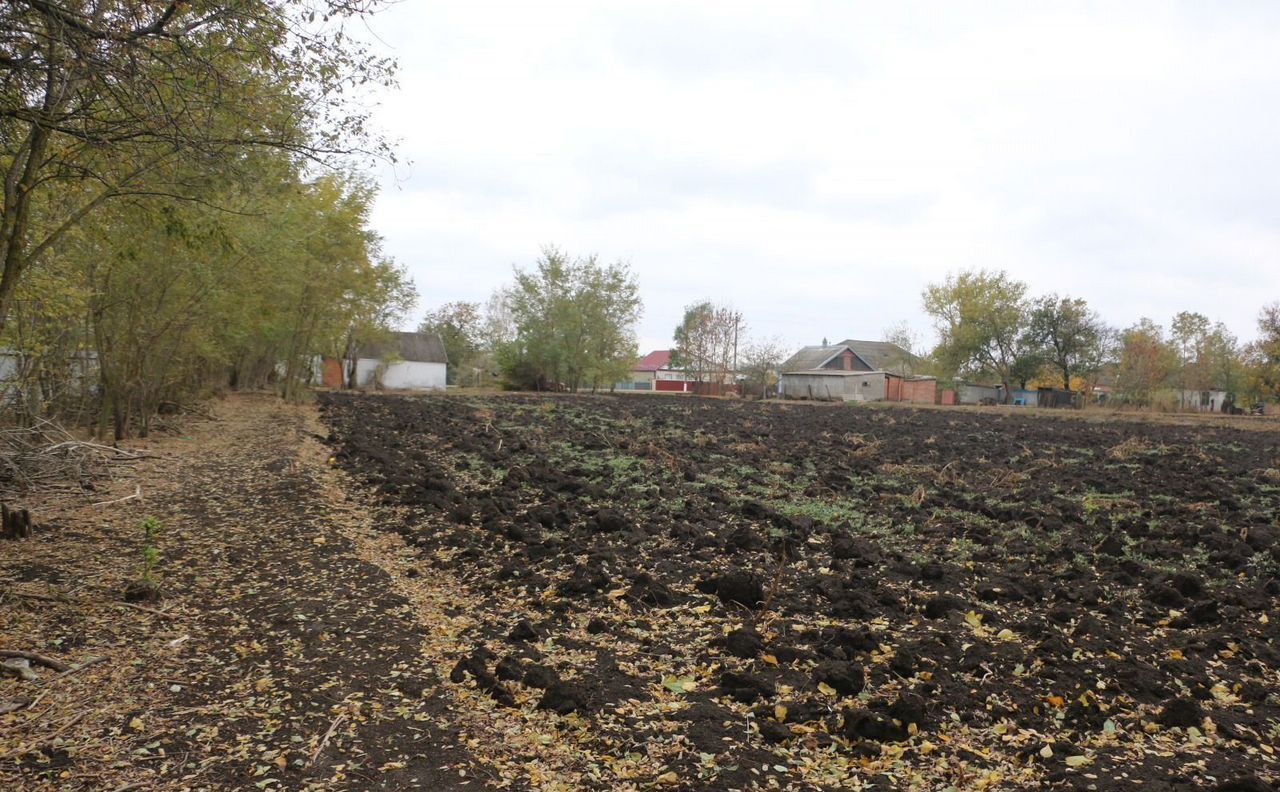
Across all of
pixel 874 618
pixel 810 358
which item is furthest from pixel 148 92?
pixel 810 358

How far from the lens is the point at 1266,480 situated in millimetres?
11445

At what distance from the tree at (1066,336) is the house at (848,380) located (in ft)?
28.0

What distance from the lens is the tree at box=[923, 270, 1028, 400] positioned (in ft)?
168

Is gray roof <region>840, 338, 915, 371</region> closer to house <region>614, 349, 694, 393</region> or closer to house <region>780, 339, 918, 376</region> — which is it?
house <region>780, 339, 918, 376</region>

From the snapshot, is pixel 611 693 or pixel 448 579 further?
pixel 448 579

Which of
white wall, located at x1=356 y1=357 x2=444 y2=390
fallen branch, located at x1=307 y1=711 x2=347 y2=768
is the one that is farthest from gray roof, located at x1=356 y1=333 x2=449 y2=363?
fallen branch, located at x1=307 y1=711 x2=347 y2=768

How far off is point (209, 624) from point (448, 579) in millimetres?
1822

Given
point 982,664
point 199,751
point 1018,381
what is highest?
point 1018,381

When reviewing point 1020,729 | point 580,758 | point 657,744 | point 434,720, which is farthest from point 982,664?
point 434,720

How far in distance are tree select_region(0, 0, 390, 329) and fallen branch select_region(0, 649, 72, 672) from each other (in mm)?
2409

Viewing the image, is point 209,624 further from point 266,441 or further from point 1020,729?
point 266,441

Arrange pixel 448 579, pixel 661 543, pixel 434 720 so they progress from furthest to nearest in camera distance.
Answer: pixel 661 543 → pixel 448 579 → pixel 434 720

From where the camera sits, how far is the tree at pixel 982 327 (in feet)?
168

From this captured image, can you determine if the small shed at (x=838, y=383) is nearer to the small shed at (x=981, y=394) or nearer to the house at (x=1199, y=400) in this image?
the small shed at (x=981, y=394)
